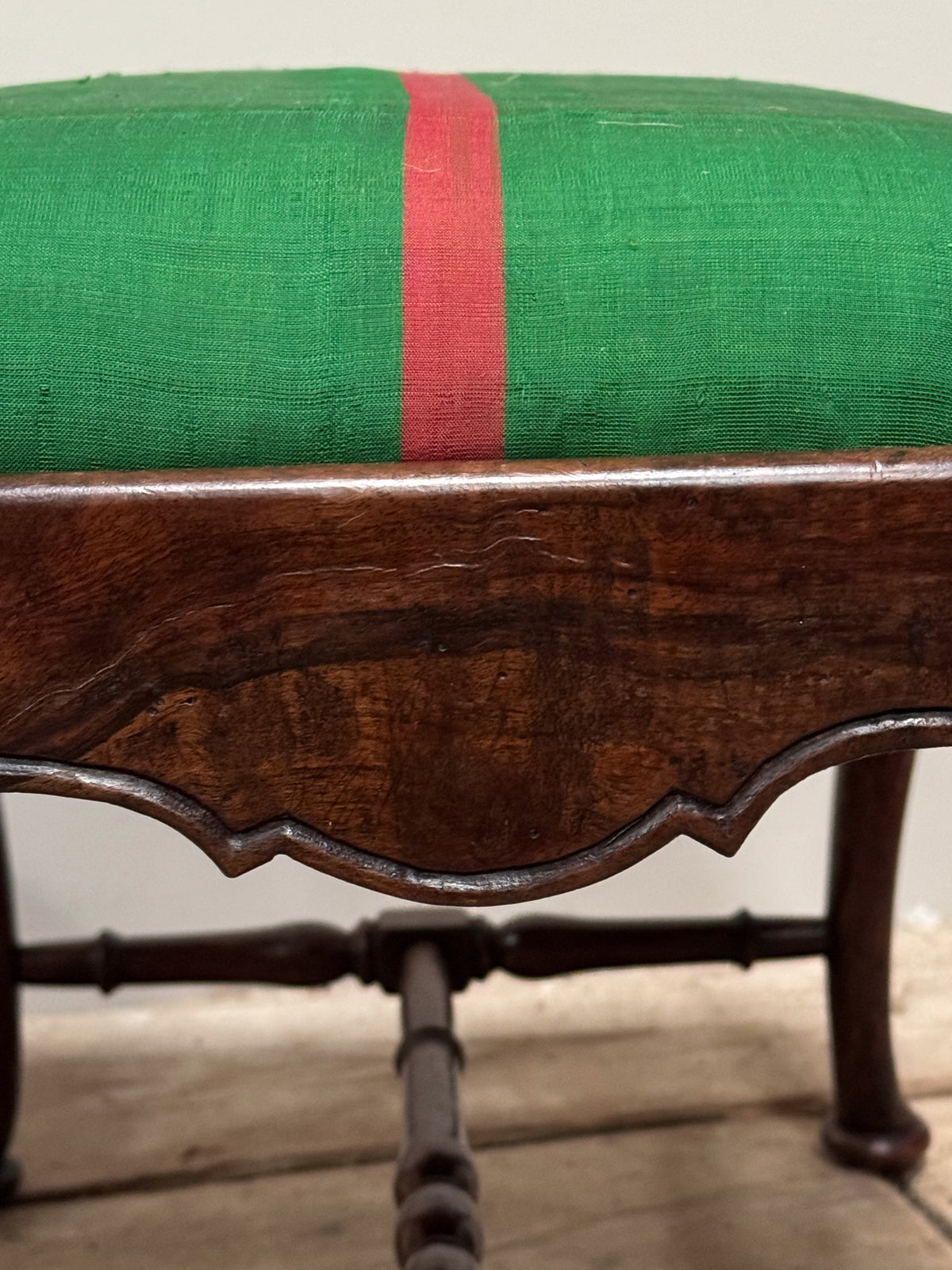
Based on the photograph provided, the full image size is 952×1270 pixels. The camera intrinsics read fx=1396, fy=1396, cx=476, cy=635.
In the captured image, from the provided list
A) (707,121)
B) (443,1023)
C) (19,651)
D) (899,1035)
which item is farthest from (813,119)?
(899,1035)

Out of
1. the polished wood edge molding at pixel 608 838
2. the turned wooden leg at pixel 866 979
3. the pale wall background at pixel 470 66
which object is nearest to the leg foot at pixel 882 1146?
the turned wooden leg at pixel 866 979

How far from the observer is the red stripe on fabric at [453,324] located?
0.33 meters

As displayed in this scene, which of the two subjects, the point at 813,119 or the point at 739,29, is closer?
the point at 813,119

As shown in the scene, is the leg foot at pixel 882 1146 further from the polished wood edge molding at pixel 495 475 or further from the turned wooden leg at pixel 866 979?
the polished wood edge molding at pixel 495 475

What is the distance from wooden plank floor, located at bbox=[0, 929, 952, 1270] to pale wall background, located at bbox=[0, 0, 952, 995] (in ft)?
0.41

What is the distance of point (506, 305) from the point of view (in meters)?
0.33

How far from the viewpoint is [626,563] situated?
333mm

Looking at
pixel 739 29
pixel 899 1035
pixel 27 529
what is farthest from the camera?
pixel 739 29

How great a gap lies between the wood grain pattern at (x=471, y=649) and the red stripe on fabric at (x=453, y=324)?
1 cm

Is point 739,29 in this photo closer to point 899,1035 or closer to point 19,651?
point 899,1035

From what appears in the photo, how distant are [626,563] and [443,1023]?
0.44 meters

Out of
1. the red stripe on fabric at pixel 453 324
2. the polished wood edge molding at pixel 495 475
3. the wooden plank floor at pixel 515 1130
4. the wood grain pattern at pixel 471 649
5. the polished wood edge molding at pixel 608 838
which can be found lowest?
the wooden plank floor at pixel 515 1130

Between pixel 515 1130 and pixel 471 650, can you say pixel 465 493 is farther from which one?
pixel 515 1130

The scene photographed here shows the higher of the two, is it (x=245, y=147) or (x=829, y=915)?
(x=245, y=147)
